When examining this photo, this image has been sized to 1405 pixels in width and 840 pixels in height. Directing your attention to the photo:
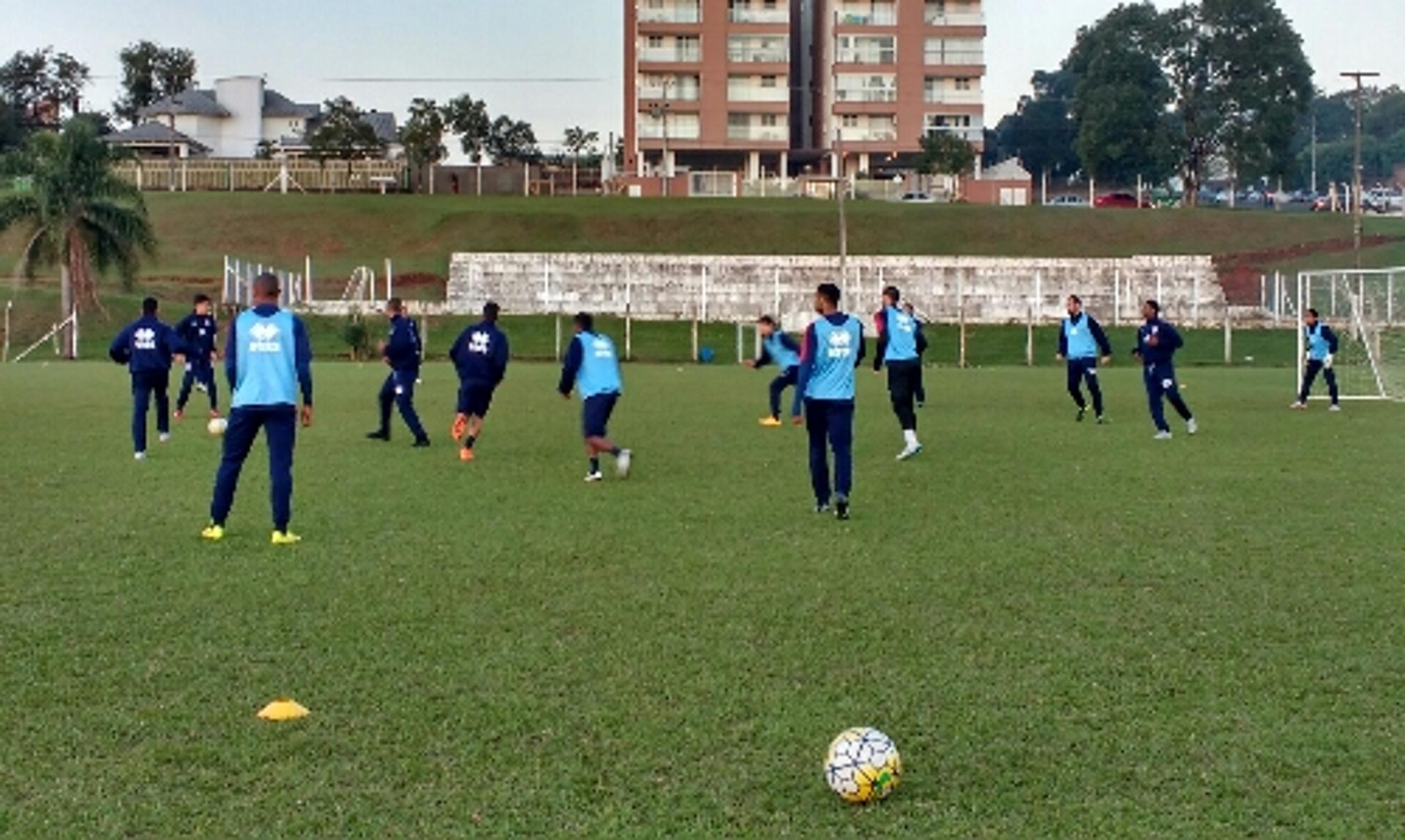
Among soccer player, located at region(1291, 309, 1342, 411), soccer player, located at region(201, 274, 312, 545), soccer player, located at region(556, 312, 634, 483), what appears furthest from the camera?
soccer player, located at region(1291, 309, 1342, 411)

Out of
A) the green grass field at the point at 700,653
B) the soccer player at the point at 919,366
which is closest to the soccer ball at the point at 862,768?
the green grass field at the point at 700,653

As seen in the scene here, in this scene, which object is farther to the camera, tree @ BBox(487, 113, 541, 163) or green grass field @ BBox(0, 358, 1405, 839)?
tree @ BBox(487, 113, 541, 163)

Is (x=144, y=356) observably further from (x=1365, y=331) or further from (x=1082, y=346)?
(x=1365, y=331)

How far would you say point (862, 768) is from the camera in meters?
6.52

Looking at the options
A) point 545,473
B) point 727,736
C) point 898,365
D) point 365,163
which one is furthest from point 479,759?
point 365,163

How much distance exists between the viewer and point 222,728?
7.64 m

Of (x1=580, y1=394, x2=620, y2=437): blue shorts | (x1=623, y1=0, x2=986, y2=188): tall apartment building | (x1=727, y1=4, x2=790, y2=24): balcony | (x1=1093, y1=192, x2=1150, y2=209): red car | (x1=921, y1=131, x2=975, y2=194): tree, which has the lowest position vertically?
(x1=580, y1=394, x2=620, y2=437): blue shorts

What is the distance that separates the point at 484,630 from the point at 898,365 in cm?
1241

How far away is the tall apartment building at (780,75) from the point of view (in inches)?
3743

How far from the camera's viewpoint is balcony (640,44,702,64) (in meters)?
95.0

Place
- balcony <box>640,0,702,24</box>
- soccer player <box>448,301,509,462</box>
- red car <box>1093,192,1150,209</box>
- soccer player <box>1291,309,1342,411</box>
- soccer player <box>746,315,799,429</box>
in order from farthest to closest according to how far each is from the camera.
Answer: red car <box>1093,192,1150,209</box> → balcony <box>640,0,702,24</box> → soccer player <box>1291,309,1342,411</box> → soccer player <box>448,301,509,462</box> → soccer player <box>746,315,799,429</box>

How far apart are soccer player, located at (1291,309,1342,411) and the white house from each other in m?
78.5

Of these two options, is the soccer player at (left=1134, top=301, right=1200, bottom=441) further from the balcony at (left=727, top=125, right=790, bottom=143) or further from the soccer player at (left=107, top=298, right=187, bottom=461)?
the balcony at (left=727, top=125, right=790, bottom=143)

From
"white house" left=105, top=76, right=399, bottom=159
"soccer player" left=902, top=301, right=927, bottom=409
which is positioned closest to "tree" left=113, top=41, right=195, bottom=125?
"white house" left=105, top=76, right=399, bottom=159
